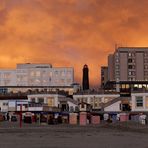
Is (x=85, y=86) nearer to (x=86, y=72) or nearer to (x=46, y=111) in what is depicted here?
(x=86, y=72)

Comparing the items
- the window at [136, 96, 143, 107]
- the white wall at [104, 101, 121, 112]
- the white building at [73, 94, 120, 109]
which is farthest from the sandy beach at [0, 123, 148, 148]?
the white building at [73, 94, 120, 109]

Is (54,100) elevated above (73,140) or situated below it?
above

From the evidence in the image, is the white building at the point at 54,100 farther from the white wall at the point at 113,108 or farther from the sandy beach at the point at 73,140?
the sandy beach at the point at 73,140

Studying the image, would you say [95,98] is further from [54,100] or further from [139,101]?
[139,101]

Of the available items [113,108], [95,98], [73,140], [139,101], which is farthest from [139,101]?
[73,140]

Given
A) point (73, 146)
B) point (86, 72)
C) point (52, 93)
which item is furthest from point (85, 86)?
point (73, 146)

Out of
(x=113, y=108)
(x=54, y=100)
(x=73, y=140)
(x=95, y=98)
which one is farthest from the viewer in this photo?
(x=95, y=98)

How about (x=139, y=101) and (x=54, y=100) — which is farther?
(x=54, y=100)

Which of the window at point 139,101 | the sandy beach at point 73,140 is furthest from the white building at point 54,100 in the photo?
the sandy beach at point 73,140

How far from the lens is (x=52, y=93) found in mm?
136125

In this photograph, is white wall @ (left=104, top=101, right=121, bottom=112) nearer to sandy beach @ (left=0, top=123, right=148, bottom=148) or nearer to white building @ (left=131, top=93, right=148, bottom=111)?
white building @ (left=131, top=93, right=148, bottom=111)

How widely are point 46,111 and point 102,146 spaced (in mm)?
77839

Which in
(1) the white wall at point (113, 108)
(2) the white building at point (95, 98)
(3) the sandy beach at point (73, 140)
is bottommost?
(3) the sandy beach at point (73, 140)

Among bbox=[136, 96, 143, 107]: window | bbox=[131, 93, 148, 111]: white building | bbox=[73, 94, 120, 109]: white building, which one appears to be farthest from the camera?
bbox=[73, 94, 120, 109]: white building
